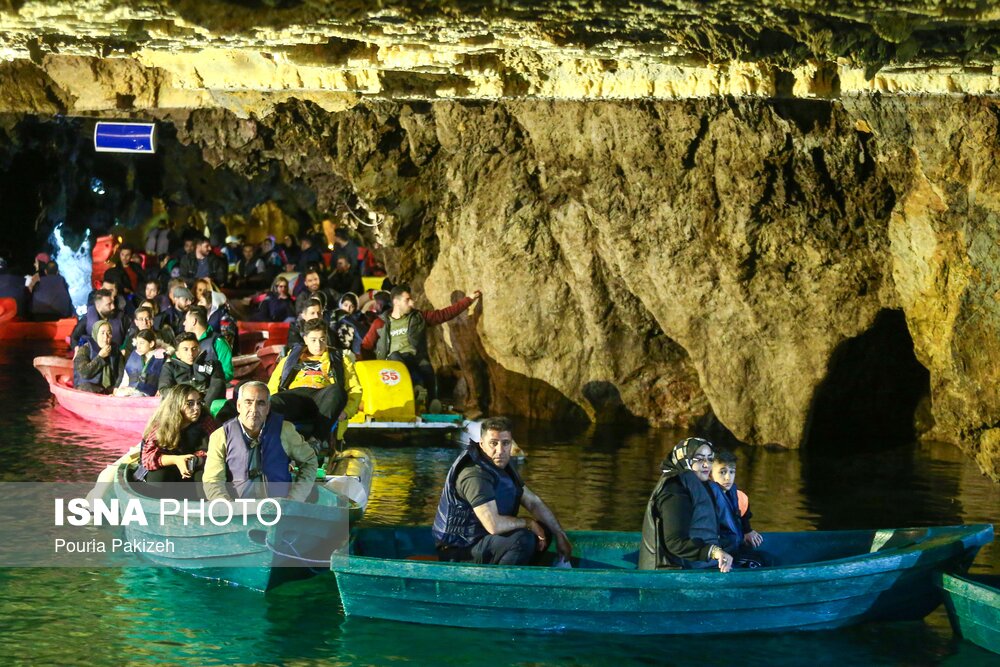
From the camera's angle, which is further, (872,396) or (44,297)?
(44,297)

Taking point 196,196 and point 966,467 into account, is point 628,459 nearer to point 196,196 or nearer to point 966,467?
point 966,467

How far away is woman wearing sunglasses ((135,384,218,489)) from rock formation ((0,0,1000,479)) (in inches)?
104

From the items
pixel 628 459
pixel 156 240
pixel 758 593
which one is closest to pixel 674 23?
pixel 758 593

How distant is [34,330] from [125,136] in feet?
22.0

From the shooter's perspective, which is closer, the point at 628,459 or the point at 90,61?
the point at 628,459

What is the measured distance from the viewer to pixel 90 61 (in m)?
15.5

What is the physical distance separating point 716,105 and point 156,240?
18601 mm

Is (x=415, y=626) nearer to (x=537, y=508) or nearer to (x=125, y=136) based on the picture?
(x=537, y=508)

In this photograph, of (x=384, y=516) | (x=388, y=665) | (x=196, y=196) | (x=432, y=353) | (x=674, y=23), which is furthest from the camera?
(x=196, y=196)

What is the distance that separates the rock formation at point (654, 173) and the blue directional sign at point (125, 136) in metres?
1.66

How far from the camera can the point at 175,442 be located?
9.45 m

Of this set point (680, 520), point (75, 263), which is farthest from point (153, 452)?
point (75, 263)

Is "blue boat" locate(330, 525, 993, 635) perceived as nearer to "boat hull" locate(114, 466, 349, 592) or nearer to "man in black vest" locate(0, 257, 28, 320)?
"boat hull" locate(114, 466, 349, 592)

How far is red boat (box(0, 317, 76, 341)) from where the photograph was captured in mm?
23047
